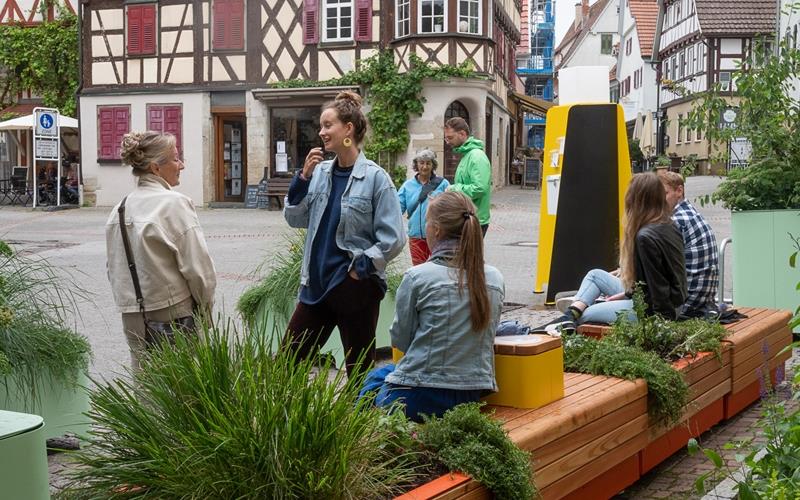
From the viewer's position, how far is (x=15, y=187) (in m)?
30.8

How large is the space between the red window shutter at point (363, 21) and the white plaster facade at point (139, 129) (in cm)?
471

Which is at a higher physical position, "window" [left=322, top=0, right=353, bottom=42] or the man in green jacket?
"window" [left=322, top=0, right=353, bottom=42]

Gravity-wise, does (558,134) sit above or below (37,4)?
below

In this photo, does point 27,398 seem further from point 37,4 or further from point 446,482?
point 37,4

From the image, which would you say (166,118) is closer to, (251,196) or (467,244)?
(251,196)

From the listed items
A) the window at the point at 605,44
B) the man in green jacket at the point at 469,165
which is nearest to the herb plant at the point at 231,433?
the man in green jacket at the point at 469,165

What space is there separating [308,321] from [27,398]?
139 centimetres

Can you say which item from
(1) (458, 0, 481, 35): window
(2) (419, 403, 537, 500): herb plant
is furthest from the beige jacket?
(1) (458, 0, 481, 35): window

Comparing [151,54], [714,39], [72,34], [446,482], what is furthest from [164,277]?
[714,39]

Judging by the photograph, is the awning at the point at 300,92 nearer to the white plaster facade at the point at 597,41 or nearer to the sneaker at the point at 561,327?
the sneaker at the point at 561,327

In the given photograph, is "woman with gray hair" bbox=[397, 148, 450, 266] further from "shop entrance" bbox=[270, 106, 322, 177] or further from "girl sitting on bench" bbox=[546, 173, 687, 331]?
"shop entrance" bbox=[270, 106, 322, 177]

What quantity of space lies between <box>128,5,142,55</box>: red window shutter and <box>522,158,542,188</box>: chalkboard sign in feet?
44.5

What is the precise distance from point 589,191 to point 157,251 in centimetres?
611

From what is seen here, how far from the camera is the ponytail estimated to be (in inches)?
155
